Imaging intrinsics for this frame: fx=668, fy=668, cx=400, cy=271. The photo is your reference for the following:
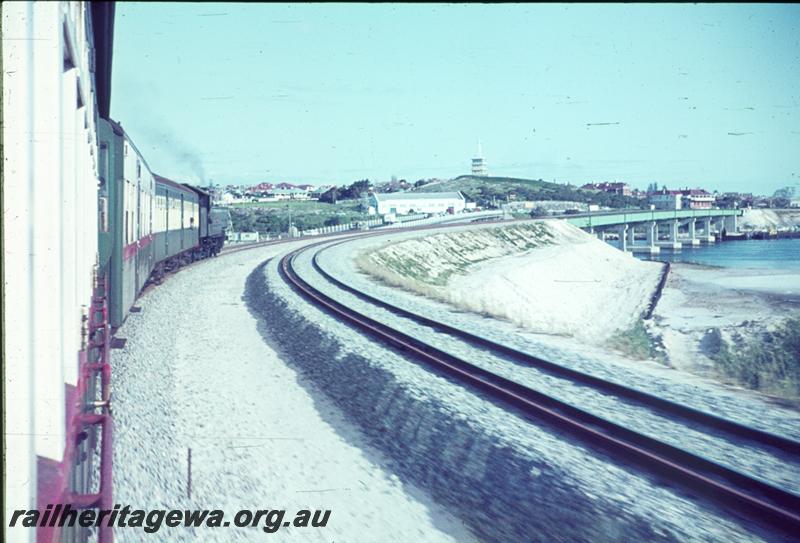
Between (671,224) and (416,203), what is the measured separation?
59.2 metres

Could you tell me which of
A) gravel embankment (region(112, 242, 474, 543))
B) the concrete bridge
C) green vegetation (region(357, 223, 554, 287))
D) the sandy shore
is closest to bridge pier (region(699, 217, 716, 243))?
the concrete bridge

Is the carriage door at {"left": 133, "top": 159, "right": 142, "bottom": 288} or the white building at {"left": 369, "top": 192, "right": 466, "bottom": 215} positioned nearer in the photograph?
the carriage door at {"left": 133, "top": 159, "right": 142, "bottom": 288}

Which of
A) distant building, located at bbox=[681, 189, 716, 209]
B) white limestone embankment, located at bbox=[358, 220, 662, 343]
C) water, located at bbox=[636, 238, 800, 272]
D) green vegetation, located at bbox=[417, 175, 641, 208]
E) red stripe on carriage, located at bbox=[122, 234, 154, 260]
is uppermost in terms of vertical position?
green vegetation, located at bbox=[417, 175, 641, 208]

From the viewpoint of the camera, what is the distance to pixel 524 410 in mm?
8508

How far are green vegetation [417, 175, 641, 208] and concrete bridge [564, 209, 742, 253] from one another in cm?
1507

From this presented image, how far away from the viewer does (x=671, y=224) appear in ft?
228

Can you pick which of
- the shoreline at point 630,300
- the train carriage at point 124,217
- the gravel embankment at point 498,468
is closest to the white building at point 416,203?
the shoreline at point 630,300

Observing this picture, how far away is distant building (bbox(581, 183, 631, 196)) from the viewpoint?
11244 centimetres

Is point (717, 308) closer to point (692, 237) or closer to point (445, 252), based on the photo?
point (445, 252)

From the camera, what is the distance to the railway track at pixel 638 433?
562 centimetres

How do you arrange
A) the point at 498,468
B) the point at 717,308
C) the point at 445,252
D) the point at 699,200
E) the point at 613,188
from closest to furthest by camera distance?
1. the point at 498,468
2. the point at 717,308
3. the point at 699,200
4. the point at 445,252
5. the point at 613,188

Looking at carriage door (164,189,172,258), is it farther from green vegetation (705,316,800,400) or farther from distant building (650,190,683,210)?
distant building (650,190,683,210)

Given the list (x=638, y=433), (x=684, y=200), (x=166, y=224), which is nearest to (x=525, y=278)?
(x=684, y=200)

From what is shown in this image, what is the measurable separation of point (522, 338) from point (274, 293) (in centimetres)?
795
